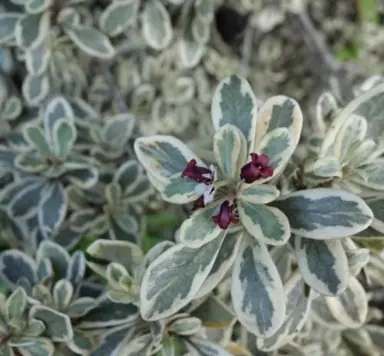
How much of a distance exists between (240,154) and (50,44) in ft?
2.30

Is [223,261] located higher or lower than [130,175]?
higher

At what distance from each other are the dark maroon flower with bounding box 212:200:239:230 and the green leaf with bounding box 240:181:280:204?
0.08 feet

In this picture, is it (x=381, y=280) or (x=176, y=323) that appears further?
(x=381, y=280)

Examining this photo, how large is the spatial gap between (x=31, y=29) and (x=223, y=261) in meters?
0.71

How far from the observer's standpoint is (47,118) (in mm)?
1396

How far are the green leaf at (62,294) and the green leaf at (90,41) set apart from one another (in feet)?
1.81

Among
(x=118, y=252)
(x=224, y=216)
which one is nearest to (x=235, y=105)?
(x=224, y=216)

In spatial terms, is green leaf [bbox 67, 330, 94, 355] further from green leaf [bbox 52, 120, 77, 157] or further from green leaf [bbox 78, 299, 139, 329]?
green leaf [bbox 52, 120, 77, 157]

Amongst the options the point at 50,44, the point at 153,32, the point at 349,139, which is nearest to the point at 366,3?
the point at 153,32

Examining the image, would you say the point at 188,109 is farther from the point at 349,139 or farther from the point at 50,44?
A: the point at 349,139

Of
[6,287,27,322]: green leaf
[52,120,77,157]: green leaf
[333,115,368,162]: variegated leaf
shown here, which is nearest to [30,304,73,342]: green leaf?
[6,287,27,322]: green leaf

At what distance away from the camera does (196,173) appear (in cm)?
92

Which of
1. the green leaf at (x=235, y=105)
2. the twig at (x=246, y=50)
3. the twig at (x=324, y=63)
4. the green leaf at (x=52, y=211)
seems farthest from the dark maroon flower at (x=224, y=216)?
the twig at (x=246, y=50)

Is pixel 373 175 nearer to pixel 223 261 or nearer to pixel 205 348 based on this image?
pixel 223 261
